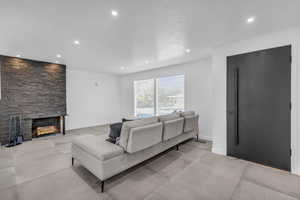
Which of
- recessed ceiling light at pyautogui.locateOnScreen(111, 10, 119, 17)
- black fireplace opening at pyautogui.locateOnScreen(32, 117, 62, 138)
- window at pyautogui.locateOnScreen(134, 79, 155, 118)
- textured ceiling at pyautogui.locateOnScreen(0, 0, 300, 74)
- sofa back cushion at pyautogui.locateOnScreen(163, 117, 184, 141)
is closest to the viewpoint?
textured ceiling at pyautogui.locateOnScreen(0, 0, 300, 74)

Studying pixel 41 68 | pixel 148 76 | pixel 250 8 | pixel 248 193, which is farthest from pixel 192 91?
pixel 41 68

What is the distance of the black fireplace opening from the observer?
4449 mm

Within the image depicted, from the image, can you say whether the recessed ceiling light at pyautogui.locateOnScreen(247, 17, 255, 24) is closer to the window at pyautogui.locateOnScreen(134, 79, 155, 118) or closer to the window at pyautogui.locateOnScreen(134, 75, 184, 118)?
the window at pyautogui.locateOnScreen(134, 75, 184, 118)

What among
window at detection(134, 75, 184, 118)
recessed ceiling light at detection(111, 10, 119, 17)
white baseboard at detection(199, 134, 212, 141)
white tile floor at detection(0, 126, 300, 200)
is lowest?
white tile floor at detection(0, 126, 300, 200)

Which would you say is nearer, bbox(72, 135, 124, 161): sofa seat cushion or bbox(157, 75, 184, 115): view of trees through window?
bbox(72, 135, 124, 161): sofa seat cushion

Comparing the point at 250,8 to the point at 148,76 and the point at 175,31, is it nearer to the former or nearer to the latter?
the point at 175,31

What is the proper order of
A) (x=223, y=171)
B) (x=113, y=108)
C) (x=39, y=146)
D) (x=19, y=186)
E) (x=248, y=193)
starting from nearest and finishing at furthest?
(x=248, y=193)
(x=19, y=186)
(x=223, y=171)
(x=39, y=146)
(x=113, y=108)

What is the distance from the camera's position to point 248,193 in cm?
181

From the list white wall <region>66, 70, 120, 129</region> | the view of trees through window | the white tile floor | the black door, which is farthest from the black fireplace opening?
the black door

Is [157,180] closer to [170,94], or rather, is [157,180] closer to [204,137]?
[204,137]

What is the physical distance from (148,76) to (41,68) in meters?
4.01

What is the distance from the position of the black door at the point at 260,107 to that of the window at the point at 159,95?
2112mm

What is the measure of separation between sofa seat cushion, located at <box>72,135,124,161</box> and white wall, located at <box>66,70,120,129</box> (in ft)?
11.9

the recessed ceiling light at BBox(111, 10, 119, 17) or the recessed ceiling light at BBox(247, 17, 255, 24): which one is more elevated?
the recessed ceiling light at BBox(111, 10, 119, 17)
